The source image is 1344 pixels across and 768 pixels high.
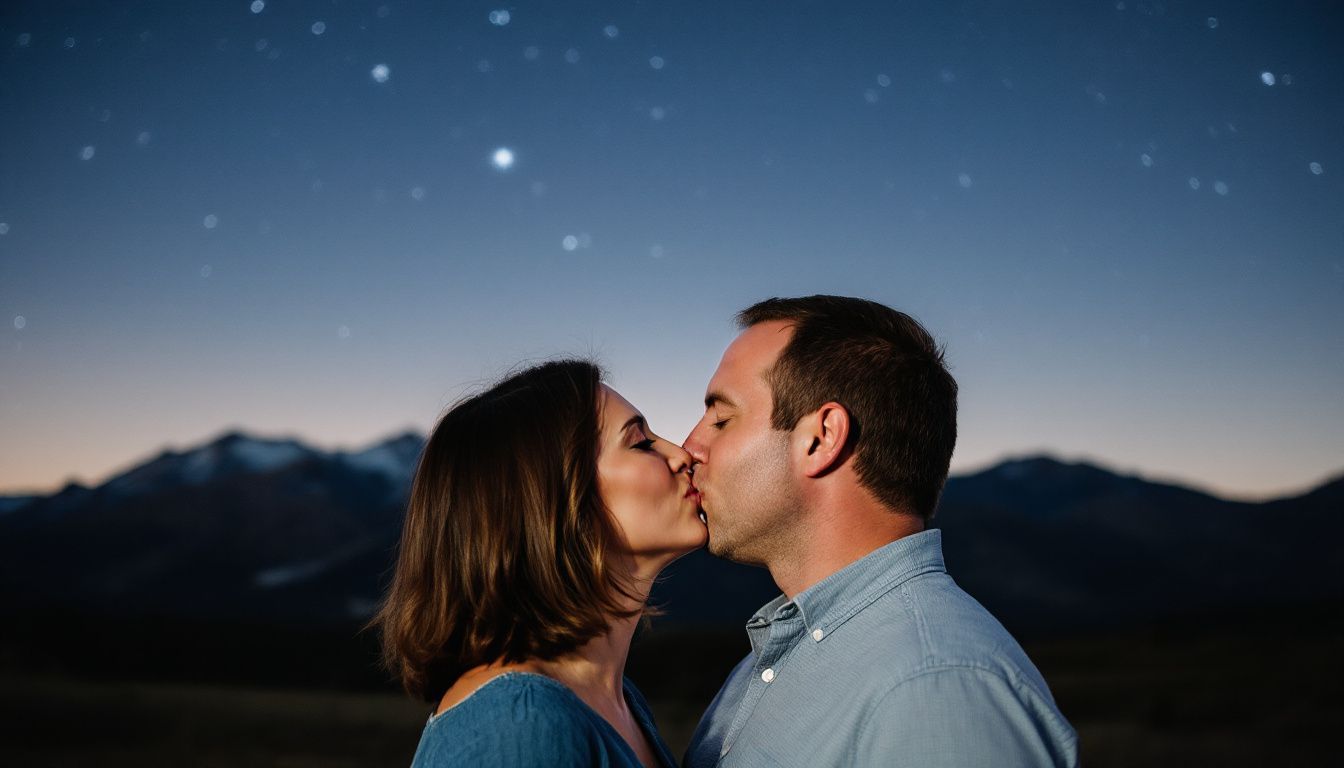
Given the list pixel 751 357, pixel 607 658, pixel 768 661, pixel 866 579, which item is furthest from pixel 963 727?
pixel 751 357

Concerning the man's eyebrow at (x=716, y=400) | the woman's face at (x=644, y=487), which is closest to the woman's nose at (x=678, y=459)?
the woman's face at (x=644, y=487)

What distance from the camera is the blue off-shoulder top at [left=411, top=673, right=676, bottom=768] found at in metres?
1.83

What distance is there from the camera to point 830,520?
2432mm

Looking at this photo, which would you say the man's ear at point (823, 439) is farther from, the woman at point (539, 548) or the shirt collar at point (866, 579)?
the woman at point (539, 548)

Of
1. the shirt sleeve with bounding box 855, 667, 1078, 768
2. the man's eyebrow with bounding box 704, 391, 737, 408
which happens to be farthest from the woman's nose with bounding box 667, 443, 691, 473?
the shirt sleeve with bounding box 855, 667, 1078, 768

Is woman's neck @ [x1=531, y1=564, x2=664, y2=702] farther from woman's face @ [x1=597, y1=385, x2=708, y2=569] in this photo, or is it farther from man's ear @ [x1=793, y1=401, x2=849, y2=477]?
man's ear @ [x1=793, y1=401, x2=849, y2=477]

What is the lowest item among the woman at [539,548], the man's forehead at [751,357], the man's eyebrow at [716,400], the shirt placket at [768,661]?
the shirt placket at [768,661]

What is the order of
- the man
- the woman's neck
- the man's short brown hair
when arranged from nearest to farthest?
1. the man
2. the woman's neck
3. the man's short brown hair

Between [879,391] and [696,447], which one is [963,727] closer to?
[879,391]

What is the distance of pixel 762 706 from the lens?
227 cm

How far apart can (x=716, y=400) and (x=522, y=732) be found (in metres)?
1.20

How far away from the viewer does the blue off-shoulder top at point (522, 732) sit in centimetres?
183

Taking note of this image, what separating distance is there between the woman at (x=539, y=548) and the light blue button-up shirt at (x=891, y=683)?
0.36 meters

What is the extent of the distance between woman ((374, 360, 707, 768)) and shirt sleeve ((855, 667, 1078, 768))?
62cm
